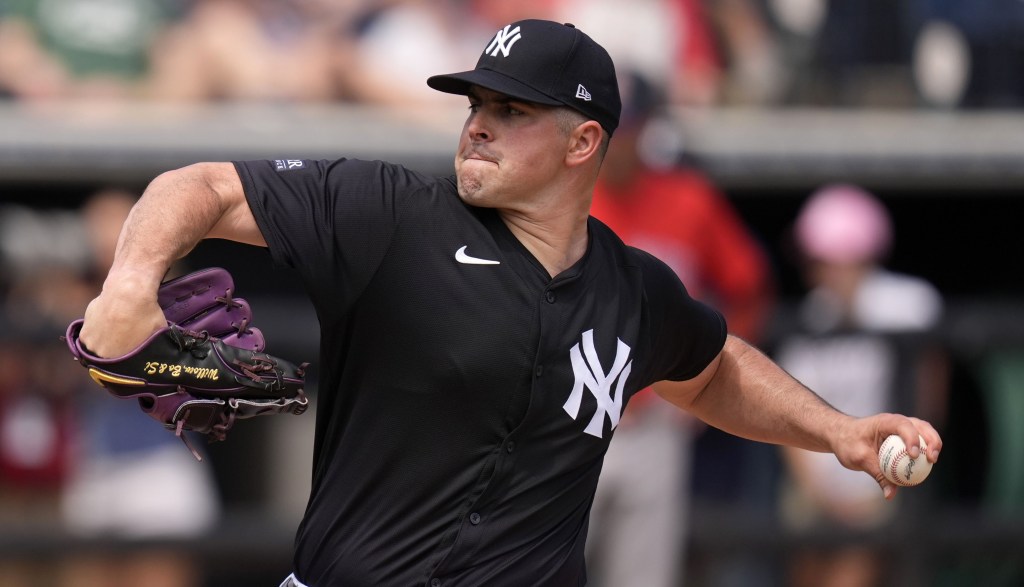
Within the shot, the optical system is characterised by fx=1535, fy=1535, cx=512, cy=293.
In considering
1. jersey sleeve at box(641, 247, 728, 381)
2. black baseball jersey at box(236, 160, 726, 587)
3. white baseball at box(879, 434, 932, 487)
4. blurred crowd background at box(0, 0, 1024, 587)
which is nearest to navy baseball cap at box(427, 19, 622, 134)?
black baseball jersey at box(236, 160, 726, 587)

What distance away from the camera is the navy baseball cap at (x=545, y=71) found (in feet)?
10.8

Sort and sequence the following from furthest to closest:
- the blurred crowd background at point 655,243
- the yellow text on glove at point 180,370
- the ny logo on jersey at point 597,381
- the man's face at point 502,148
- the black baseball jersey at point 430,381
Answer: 1. the blurred crowd background at point 655,243
2. the ny logo on jersey at point 597,381
3. the man's face at point 502,148
4. the black baseball jersey at point 430,381
5. the yellow text on glove at point 180,370

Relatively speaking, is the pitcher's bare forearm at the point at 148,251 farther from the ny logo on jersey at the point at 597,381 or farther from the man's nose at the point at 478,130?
the ny logo on jersey at the point at 597,381

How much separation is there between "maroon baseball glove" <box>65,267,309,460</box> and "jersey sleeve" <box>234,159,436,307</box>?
16 cm

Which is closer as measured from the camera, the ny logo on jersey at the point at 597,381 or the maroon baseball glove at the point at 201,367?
the maroon baseball glove at the point at 201,367

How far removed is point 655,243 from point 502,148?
325cm

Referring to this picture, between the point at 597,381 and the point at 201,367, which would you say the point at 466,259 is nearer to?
the point at 597,381

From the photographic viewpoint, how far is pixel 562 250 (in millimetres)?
3500

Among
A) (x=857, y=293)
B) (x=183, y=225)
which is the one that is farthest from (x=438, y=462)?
(x=857, y=293)

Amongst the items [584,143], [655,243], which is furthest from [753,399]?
[655,243]

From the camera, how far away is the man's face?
3330mm

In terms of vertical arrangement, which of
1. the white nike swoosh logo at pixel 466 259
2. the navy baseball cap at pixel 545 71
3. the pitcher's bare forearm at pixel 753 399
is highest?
the navy baseball cap at pixel 545 71

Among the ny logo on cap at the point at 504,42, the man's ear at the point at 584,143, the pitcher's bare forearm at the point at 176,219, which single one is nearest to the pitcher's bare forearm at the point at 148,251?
the pitcher's bare forearm at the point at 176,219

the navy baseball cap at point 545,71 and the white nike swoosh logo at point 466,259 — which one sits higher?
the navy baseball cap at point 545,71
